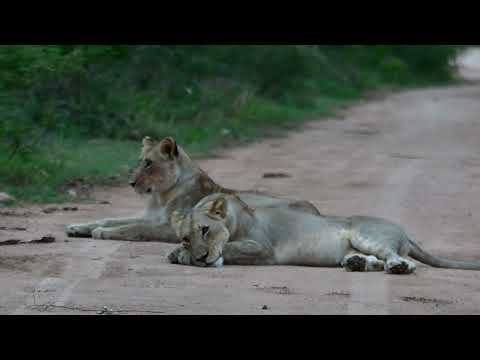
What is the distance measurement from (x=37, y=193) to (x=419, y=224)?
351 centimetres

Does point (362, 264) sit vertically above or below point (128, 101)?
below

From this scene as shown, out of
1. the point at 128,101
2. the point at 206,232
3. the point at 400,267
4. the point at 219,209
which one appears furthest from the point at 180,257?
the point at 128,101

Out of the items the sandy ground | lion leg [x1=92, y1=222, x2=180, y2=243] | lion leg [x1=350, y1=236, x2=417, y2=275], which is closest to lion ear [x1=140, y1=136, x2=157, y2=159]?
lion leg [x1=92, y1=222, x2=180, y2=243]

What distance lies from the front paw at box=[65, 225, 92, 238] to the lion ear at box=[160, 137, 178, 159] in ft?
2.76

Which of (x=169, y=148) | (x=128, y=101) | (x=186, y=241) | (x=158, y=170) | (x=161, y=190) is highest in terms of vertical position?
(x=128, y=101)

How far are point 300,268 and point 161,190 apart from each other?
5.57ft

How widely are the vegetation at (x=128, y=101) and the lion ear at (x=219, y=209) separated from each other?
3.13 meters

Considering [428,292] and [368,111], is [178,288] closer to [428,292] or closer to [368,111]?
[428,292]

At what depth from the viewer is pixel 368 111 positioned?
2255 cm

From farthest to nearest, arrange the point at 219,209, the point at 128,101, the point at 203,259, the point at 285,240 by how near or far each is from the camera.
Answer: the point at 128,101 < the point at 285,240 < the point at 219,209 < the point at 203,259

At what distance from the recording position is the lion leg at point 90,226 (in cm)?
859

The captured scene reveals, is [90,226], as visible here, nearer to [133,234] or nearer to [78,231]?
[78,231]

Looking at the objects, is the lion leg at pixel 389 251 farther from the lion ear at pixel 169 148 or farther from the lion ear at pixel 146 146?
the lion ear at pixel 146 146

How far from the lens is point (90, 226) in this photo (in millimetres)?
8672
